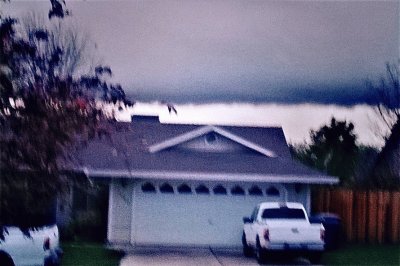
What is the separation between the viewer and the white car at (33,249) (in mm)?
9016

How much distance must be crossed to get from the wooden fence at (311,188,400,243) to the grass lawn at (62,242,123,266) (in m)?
3.06

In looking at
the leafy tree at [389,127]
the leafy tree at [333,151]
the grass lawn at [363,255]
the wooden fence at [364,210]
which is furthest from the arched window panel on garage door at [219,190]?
the leafy tree at [389,127]

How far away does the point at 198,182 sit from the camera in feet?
33.8

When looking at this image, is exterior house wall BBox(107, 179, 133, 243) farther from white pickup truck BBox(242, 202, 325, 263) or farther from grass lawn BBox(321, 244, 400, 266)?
grass lawn BBox(321, 244, 400, 266)

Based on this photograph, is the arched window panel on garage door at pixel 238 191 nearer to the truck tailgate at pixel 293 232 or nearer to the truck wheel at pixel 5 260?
the truck tailgate at pixel 293 232

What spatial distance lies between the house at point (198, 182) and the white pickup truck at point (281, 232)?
143mm

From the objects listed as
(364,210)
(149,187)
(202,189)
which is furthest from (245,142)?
(364,210)

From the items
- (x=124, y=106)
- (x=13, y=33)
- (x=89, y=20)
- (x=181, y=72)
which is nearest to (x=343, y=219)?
(x=181, y=72)

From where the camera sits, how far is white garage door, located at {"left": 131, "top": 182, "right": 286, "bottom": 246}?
995 cm

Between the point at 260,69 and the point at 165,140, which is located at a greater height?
the point at 260,69

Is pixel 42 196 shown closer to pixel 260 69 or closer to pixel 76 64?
A: pixel 76 64

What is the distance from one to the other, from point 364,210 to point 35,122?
5.08m

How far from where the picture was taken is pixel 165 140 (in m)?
10.0

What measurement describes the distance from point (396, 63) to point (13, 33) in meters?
5.26
